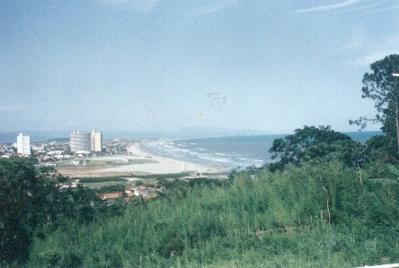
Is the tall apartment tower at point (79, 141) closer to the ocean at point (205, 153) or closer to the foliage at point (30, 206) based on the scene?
the foliage at point (30, 206)

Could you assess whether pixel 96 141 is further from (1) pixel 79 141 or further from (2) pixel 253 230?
(2) pixel 253 230

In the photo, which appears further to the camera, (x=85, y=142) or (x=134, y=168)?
(x=134, y=168)

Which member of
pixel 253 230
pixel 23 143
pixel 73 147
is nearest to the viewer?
pixel 253 230

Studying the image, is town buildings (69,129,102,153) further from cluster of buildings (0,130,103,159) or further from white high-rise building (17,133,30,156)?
white high-rise building (17,133,30,156)

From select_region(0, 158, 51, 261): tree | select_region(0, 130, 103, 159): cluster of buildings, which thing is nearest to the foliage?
select_region(0, 158, 51, 261): tree

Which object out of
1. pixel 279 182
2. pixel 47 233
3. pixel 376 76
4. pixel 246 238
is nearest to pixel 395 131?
pixel 376 76

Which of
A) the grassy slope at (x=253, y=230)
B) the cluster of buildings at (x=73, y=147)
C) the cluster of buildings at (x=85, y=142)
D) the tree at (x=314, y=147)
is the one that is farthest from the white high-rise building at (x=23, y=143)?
the tree at (x=314, y=147)

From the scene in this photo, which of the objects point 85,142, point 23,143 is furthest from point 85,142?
point 23,143
